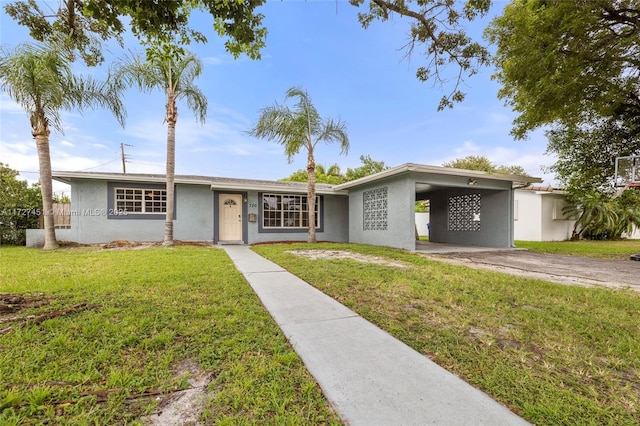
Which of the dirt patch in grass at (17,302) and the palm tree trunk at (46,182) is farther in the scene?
the palm tree trunk at (46,182)

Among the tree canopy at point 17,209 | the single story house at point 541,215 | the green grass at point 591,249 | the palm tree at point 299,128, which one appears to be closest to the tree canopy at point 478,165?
the single story house at point 541,215

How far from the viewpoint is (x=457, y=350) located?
2475 mm

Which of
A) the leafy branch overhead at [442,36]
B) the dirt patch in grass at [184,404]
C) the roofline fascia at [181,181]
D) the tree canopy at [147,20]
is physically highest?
the leafy branch overhead at [442,36]

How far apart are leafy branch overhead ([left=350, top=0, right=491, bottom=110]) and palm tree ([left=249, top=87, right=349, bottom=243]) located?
5269mm

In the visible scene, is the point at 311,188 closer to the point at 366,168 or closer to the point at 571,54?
the point at 571,54

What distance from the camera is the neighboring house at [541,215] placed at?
15.1 metres

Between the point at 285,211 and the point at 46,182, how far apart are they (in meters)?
8.22

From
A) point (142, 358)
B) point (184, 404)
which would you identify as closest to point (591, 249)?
point (184, 404)

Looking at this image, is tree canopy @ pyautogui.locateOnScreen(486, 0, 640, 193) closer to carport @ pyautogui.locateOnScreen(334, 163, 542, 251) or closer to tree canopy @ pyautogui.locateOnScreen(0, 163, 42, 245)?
carport @ pyautogui.locateOnScreen(334, 163, 542, 251)

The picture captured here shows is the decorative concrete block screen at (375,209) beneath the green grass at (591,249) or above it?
above

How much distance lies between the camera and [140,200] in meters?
11.0

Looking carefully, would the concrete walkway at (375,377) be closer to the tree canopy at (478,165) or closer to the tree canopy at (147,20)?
the tree canopy at (147,20)

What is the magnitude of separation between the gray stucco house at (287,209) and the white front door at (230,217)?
40 mm

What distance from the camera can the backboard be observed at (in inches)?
376
